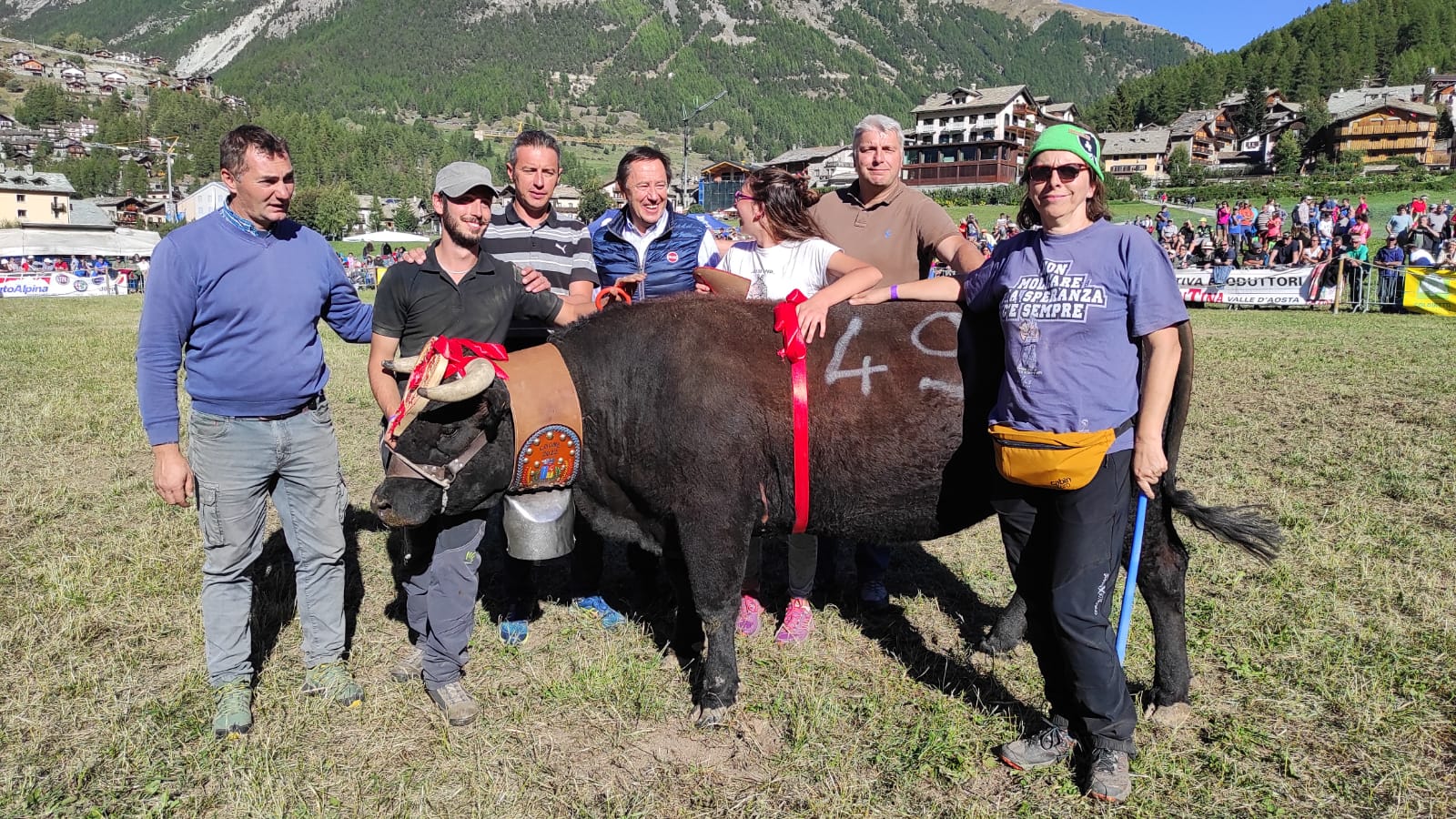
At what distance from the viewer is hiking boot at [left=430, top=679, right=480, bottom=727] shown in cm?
396

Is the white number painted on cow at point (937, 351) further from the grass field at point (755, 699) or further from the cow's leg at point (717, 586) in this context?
the grass field at point (755, 699)

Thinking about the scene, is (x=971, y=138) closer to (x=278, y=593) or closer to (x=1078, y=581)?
(x=278, y=593)

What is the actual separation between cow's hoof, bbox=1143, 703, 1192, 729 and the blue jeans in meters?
Answer: 4.04

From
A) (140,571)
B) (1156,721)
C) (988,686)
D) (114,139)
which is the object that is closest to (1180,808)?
(1156,721)

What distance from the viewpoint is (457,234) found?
3.98 meters

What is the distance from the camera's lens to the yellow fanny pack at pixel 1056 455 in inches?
118

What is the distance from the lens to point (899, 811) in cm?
333

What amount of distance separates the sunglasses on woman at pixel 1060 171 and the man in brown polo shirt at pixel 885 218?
4.54 ft

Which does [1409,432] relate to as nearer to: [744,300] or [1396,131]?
[744,300]

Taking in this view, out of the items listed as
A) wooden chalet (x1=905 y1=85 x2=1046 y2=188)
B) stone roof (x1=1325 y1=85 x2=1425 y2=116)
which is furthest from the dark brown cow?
stone roof (x1=1325 y1=85 x2=1425 y2=116)

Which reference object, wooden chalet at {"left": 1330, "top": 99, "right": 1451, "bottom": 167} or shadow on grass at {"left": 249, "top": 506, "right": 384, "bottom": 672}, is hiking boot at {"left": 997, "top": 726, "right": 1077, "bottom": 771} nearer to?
shadow on grass at {"left": 249, "top": 506, "right": 384, "bottom": 672}

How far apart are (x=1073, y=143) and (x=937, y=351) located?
3.53ft

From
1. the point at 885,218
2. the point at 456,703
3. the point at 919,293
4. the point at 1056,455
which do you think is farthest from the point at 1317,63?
the point at 456,703

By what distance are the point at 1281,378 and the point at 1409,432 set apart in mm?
2968
